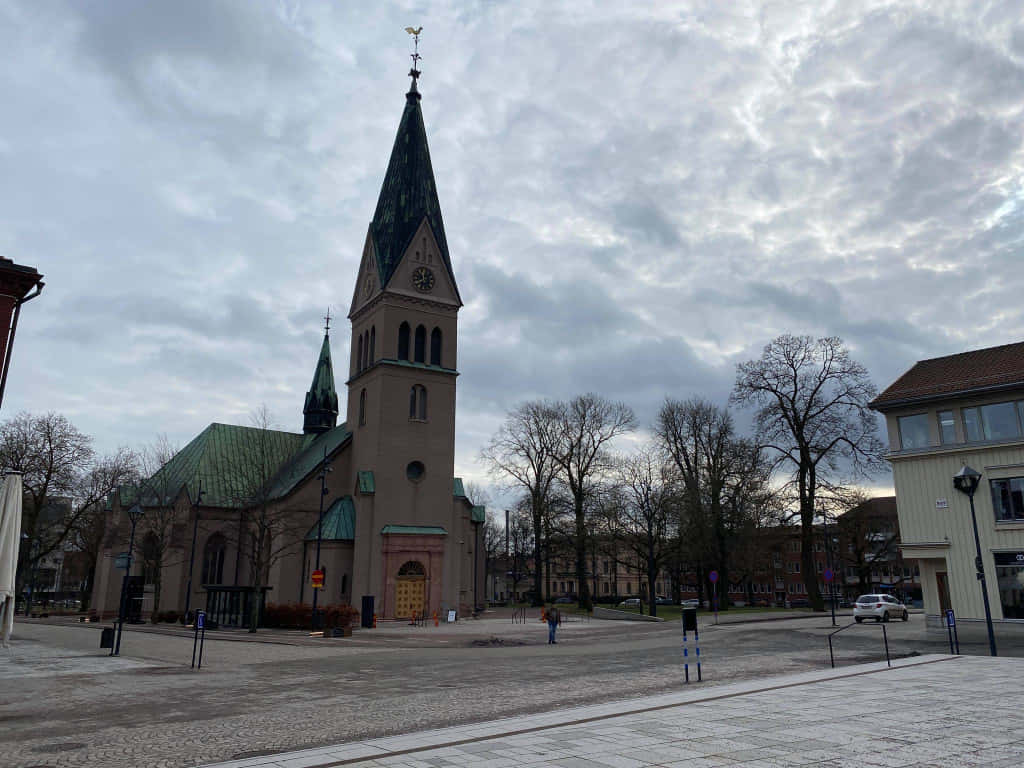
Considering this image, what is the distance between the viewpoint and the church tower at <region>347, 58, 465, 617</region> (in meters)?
42.4

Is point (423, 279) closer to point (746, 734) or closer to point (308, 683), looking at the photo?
point (308, 683)

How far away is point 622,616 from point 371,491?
17.2m

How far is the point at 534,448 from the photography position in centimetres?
5956

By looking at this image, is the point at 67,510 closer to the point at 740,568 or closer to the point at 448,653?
the point at 448,653

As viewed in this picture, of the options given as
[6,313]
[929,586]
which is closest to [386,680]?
[6,313]

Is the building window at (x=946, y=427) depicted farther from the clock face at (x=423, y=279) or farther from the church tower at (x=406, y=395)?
the clock face at (x=423, y=279)

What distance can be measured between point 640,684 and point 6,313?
61.4ft

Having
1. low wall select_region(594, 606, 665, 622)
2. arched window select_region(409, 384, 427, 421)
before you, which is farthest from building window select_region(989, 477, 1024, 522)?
arched window select_region(409, 384, 427, 421)

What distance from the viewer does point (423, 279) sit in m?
47.5

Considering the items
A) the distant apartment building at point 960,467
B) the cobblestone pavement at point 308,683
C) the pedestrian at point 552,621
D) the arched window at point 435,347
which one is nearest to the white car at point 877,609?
the cobblestone pavement at point 308,683

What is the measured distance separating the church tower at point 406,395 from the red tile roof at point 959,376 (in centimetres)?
2527

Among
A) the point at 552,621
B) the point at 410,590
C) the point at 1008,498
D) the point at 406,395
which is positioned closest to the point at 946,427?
the point at 1008,498

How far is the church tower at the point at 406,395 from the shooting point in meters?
42.4

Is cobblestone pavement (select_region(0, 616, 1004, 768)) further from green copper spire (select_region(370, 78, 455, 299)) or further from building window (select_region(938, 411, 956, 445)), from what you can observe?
green copper spire (select_region(370, 78, 455, 299))
